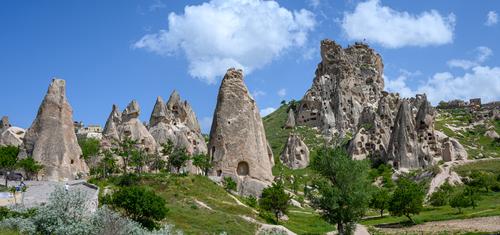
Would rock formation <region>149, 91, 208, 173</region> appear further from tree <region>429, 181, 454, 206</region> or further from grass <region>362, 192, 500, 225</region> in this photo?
tree <region>429, 181, 454, 206</region>

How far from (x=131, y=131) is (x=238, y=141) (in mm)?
20251

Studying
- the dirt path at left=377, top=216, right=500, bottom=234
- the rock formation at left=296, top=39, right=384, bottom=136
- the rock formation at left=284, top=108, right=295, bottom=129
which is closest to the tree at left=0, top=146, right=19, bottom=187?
the dirt path at left=377, top=216, right=500, bottom=234

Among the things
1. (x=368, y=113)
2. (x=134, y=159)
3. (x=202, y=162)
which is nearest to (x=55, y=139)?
(x=134, y=159)

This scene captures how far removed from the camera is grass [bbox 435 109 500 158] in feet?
355

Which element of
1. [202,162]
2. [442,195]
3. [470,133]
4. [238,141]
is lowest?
[442,195]

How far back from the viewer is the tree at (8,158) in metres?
54.4

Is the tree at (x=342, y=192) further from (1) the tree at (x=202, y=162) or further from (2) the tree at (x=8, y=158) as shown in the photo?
(2) the tree at (x=8, y=158)

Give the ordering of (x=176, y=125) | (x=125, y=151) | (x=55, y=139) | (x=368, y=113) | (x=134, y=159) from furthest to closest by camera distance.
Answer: (x=368, y=113), (x=176, y=125), (x=55, y=139), (x=125, y=151), (x=134, y=159)

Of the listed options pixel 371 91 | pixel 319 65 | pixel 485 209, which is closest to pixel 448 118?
pixel 371 91

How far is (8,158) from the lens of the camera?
180ft

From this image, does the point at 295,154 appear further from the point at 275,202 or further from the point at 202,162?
the point at 275,202

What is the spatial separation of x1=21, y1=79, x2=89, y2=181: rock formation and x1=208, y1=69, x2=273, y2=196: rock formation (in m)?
14.6

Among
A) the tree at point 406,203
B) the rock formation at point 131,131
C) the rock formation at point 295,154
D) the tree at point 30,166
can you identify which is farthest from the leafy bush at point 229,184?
the rock formation at point 295,154

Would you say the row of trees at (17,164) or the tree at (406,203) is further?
the tree at (406,203)
